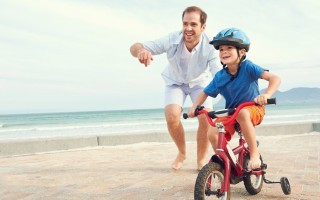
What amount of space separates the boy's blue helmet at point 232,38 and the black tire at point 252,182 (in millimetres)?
1020

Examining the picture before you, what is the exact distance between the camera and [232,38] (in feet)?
10.1

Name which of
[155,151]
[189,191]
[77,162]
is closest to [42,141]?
[77,162]

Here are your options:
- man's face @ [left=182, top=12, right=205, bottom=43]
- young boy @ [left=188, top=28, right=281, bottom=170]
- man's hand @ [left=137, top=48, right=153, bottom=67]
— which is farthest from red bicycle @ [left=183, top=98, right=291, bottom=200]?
man's face @ [left=182, top=12, right=205, bottom=43]

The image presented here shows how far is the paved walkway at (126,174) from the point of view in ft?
12.1

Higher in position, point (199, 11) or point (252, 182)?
point (199, 11)

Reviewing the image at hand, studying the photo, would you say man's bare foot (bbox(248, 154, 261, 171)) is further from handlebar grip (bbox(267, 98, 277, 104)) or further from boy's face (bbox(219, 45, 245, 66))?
boy's face (bbox(219, 45, 245, 66))

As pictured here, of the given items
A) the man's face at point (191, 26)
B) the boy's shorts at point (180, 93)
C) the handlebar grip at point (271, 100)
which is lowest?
the handlebar grip at point (271, 100)

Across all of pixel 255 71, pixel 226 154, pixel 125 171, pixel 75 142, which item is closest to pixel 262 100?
pixel 255 71

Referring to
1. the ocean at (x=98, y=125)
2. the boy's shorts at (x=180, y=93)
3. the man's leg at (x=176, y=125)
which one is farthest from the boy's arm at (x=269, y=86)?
the ocean at (x=98, y=125)

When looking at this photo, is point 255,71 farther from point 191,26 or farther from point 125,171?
point 125,171

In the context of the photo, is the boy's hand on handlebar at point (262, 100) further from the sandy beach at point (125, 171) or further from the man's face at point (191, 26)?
the man's face at point (191, 26)

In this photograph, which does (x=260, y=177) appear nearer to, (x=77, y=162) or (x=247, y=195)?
(x=247, y=195)

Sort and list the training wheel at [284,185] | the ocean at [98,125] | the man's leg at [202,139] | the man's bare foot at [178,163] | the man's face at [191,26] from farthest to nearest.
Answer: the ocean at [98,125]
the man's bare foot at [178,163]
the man's leg at [202,139]
the man's face at [191,26]
the training wheel at [284,185]

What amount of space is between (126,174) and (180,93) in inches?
49.9
